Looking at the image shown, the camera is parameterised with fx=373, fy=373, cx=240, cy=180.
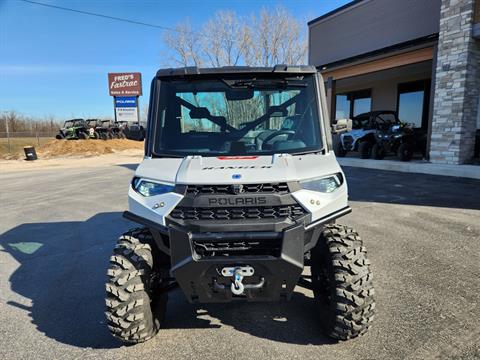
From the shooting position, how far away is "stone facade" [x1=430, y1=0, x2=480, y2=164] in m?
11.5

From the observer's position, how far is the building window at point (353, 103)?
2080 cm

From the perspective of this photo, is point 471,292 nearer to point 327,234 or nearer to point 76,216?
point 327,234

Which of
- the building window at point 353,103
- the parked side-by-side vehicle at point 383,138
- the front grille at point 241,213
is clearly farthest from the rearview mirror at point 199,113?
the building window at point 353,103

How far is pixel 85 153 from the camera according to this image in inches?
1055

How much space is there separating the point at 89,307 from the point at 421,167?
37.2 feet

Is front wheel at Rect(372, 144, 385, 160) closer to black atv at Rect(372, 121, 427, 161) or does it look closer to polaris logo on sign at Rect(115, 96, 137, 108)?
black atv at Rect(372, 121, 427, 161)

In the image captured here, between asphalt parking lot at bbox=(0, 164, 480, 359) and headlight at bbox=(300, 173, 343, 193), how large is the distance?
47.4 inches

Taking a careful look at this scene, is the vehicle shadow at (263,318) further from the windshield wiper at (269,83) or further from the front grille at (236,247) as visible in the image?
the windshield wiper at (269,83)

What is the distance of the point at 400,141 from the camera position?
13.9m

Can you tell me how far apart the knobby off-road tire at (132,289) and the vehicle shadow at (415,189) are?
6.29m

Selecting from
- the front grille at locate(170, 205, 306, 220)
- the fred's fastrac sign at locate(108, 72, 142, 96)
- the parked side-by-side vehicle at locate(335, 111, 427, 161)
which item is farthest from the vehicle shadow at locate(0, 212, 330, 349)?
the fred's fastrac sign at locate(108, 72, 142, 96)

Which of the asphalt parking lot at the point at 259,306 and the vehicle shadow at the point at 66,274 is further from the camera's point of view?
the vehicle shadow at the point at 66,274

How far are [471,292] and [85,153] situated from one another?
1059 inches

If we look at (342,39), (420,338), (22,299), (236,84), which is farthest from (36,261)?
(342,39)
